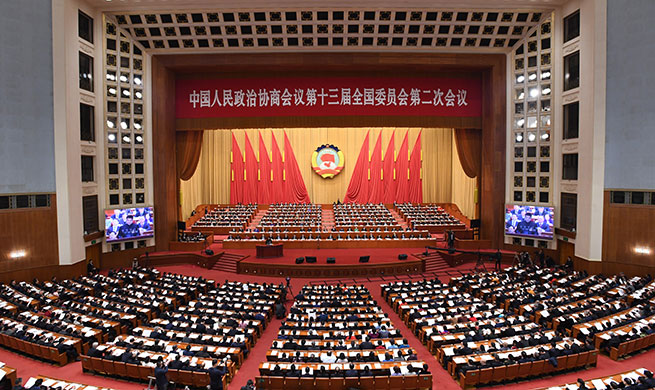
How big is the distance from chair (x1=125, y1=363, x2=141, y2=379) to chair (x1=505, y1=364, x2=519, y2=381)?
741 cm

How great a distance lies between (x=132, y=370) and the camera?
8.50 metres

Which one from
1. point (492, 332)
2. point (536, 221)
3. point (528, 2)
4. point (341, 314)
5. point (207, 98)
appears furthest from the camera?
point (207, 98)

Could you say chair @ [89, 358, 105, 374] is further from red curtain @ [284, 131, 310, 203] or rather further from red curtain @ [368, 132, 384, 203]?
red curtain @ [368, 132, 384, 203]

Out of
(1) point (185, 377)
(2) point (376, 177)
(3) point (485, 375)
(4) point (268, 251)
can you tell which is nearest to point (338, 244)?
(4) point (268, 251)

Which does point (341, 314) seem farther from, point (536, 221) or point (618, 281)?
point (536, 221)

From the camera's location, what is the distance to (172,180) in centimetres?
2294

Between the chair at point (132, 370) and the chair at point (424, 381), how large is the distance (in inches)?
220

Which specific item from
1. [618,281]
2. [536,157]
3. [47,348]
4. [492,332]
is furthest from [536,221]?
[47,348]

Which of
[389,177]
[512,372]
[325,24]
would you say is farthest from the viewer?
[389,177]

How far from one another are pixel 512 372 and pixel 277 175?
26.5 metres

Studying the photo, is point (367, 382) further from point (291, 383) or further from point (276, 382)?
point (276, 382)

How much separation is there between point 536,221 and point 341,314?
42.5 feet

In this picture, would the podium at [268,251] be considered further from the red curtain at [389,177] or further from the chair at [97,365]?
the red curtain at [389,177]

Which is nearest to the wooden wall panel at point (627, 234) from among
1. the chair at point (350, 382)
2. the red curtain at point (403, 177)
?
the chair at point (350, 382)
